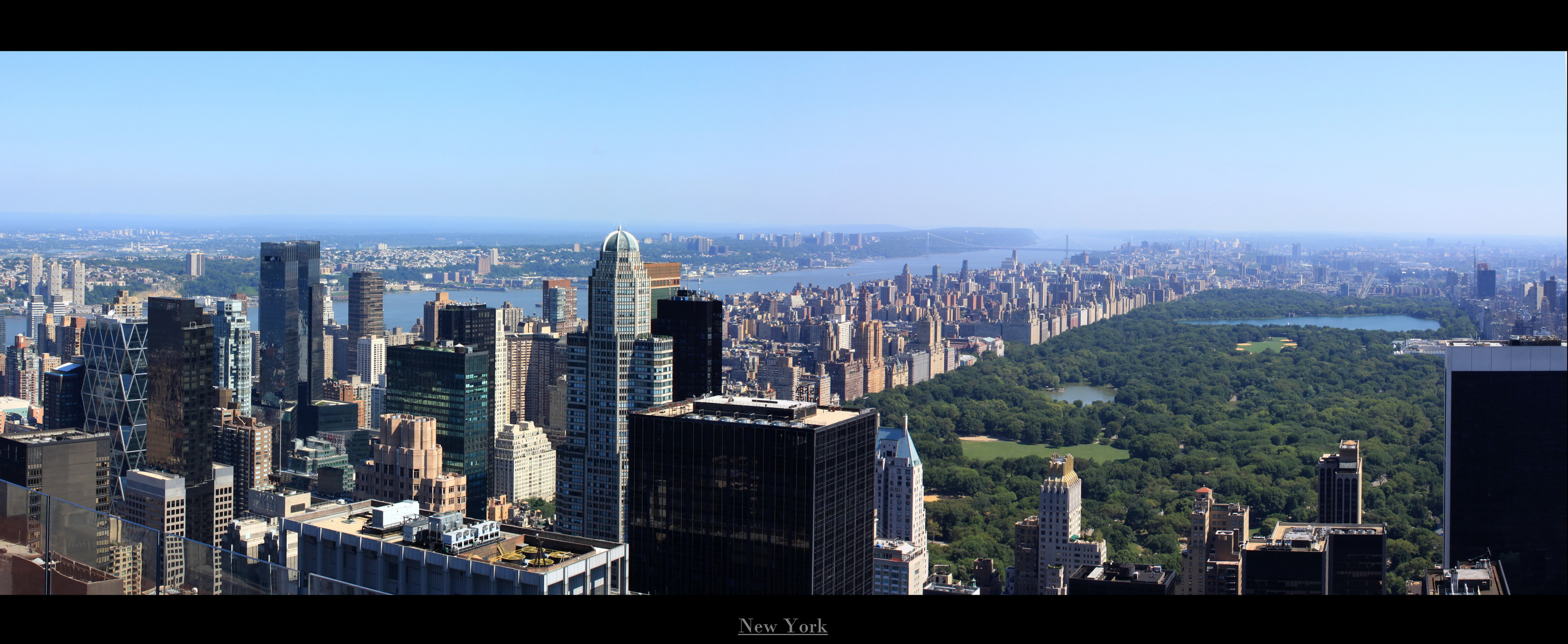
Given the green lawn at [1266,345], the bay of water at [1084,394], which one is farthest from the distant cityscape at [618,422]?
the bay of water at [1084,394]

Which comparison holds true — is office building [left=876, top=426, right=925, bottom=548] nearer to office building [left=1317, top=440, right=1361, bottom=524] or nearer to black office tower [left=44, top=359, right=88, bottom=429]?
office building [left=1317, top=440, right=1361, bottom=524]

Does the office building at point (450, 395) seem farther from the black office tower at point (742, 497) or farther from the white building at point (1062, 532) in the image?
the black office tower at point (742, 497)

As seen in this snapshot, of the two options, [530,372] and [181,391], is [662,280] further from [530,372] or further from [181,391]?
[181,391]

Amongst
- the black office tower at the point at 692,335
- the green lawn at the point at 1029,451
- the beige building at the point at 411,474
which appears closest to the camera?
the black office tower at the point at 692,335

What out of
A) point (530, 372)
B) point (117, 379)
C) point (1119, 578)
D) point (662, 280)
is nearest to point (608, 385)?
point (662, 280)
